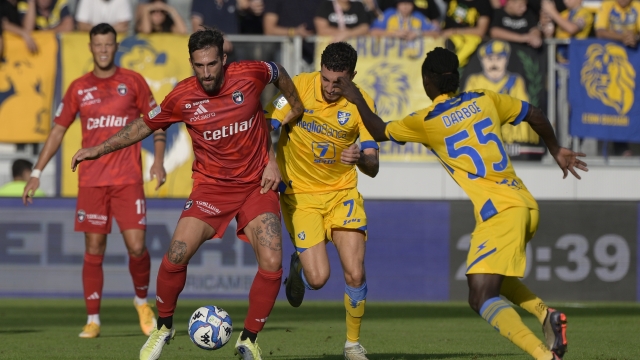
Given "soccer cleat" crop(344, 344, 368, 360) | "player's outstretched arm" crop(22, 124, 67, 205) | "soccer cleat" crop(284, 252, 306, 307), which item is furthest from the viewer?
"player's outstretched arm" crop(22, 124, 67, 205)

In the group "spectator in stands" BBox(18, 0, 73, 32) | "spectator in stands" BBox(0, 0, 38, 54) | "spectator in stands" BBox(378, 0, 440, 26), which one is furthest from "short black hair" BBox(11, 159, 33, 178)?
A: "spectator in stands" BBox(378, 0, 440, 26)

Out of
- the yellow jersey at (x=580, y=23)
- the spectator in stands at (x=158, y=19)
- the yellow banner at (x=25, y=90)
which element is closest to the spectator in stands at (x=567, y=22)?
the yellow jersey at (x=580, y=23)

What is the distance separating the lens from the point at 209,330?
716 centimetres

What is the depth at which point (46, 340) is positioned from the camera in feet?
30.5

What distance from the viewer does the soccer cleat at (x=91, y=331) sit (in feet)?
31.1

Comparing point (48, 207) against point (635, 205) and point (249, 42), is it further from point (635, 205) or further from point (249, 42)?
point (635, 205)

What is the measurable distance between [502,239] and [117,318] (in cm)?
638

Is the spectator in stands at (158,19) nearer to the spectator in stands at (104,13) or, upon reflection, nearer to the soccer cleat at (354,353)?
the spectator in stands at (104,13)

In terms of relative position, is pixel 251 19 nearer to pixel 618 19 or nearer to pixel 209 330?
pixel 618 19

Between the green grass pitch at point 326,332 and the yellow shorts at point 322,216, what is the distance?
3.13 feet

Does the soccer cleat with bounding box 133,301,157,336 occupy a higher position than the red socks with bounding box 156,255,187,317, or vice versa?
the red socks with bounding box 156,255,187,317

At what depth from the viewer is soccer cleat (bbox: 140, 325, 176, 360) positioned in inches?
284

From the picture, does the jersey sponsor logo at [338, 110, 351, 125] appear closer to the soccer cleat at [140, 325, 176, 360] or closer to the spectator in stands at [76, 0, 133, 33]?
the soccer cleat at [140, 325, 176, 360]

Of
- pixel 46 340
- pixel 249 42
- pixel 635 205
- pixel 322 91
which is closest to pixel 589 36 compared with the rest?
pixel 635 205
